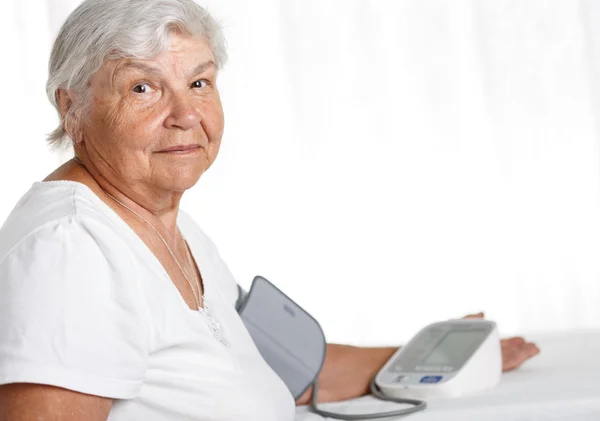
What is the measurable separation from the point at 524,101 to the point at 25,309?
2.44m

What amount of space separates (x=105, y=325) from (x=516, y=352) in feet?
3.07

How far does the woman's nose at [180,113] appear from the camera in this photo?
1.35 m

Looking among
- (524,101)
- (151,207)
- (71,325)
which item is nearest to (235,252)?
(524,101)

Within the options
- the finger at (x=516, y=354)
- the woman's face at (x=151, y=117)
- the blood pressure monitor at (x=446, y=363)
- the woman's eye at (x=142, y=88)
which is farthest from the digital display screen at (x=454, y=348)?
the woman's eye at (x=142, y=88)

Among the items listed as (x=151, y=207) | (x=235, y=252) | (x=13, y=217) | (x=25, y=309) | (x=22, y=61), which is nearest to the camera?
(x=25, y=309)

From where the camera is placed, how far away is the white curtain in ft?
10.2

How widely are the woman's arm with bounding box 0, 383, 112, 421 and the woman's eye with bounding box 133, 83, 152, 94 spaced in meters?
0.45

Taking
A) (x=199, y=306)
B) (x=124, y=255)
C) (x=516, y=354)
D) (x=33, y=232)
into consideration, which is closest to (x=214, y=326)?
(x=199, y=306)

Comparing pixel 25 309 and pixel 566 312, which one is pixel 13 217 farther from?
pixel 566 312

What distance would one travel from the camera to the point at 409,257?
3199mm

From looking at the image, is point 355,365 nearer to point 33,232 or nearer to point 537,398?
point 537,398

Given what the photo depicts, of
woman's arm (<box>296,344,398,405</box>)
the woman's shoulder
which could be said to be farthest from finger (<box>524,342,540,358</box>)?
the woman's shoulder

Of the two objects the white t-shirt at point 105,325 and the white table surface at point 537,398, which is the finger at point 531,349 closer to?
the white table surface at point 537,398

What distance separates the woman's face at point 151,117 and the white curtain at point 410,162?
170 centimetres
